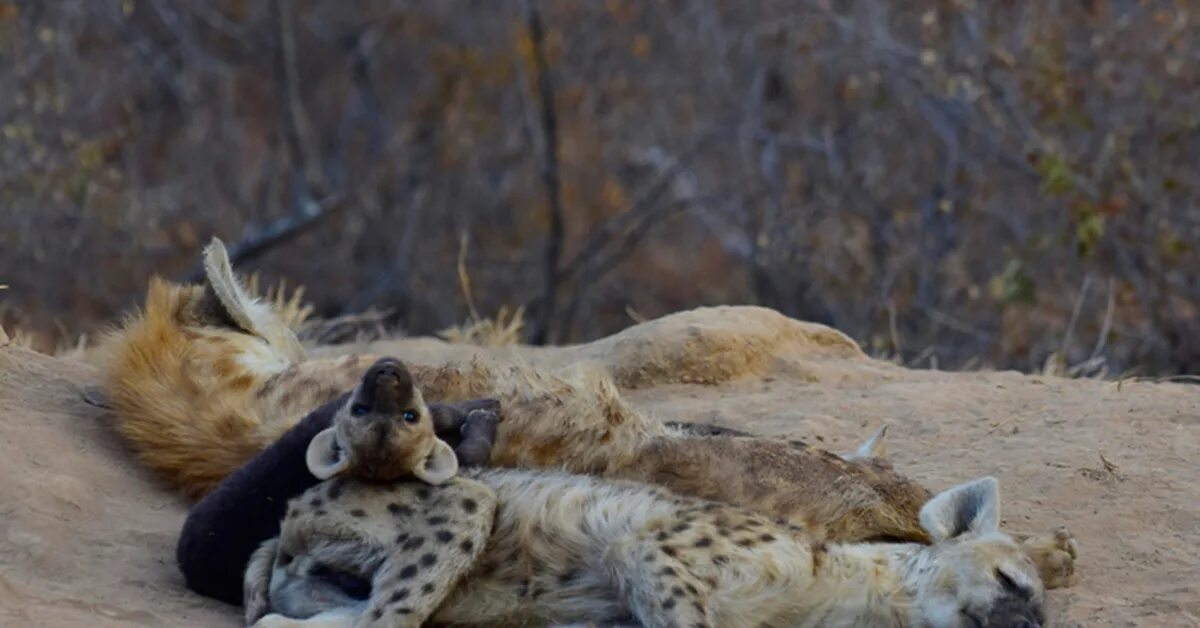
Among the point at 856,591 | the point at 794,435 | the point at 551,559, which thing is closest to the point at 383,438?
the point at 551,559

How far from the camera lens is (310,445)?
3629mm

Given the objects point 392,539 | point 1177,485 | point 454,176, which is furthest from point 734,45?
point 392,539

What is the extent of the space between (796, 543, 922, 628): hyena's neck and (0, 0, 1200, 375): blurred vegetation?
2.62 metres

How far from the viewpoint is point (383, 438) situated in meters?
3.55

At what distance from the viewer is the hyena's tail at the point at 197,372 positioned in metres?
4.20

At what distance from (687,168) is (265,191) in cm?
290

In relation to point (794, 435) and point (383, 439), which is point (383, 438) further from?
point (794, 435)

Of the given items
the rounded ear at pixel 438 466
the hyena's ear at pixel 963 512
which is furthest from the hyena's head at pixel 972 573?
the rounded ear at pixel 438 466

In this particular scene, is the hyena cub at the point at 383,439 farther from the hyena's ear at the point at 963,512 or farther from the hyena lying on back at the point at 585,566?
the hyena's ear at the point at 963,512

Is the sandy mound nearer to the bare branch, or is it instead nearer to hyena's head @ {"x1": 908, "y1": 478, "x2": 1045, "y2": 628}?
hyena's head @ {"x1": 908, "y1": 478, "x2": 1045, "y2": 628}

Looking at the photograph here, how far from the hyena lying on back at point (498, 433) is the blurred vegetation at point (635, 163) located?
93.7 inches

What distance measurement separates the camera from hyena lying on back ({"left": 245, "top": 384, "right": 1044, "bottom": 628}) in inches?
134

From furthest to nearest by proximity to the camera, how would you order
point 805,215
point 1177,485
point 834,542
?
point 805,215
point 1177,485
point 834,542

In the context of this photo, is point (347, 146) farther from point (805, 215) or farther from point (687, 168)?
point (805, 215)
